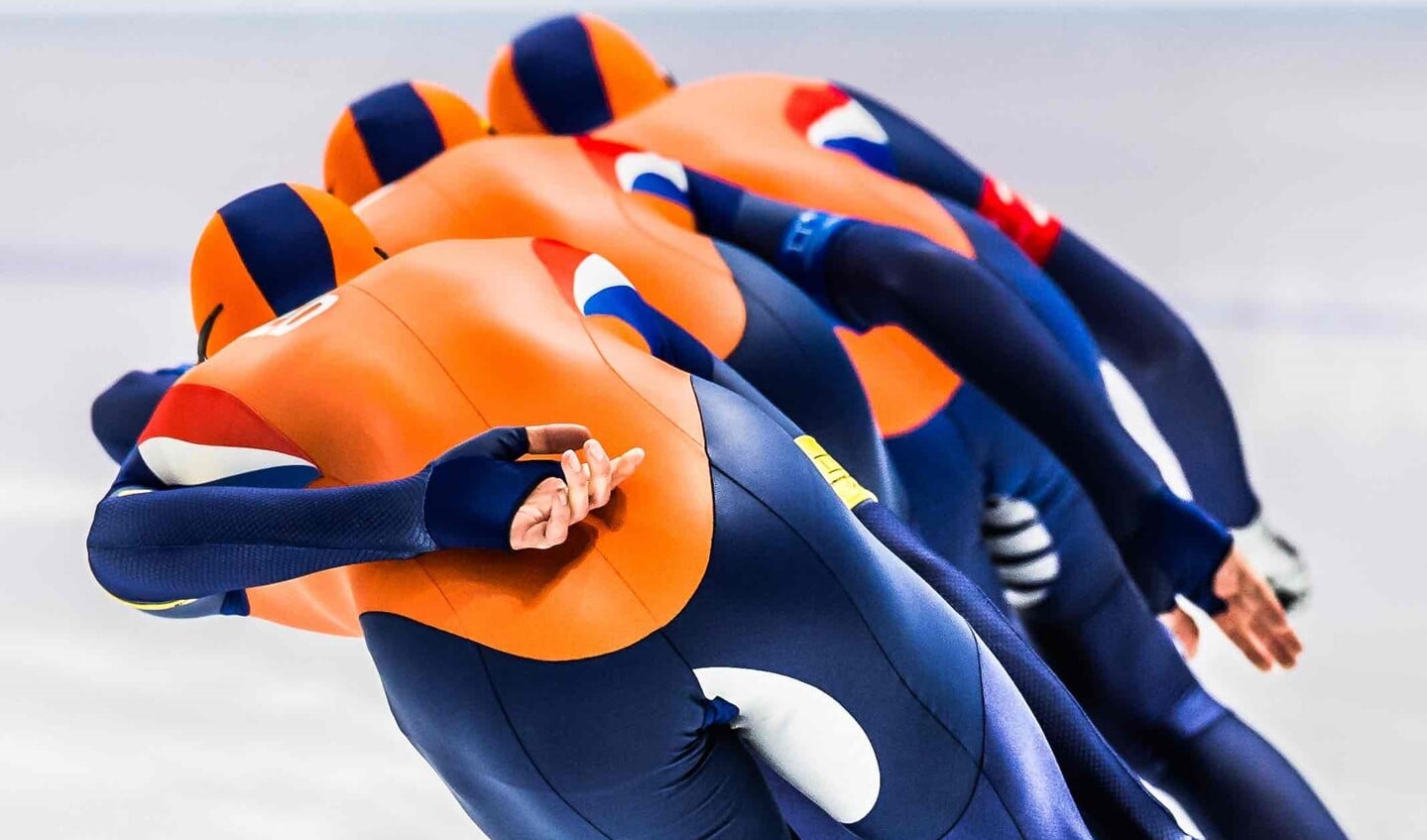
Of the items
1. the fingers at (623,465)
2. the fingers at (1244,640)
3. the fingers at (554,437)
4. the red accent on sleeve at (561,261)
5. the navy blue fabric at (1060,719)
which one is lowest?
the fingers at (1244,640)

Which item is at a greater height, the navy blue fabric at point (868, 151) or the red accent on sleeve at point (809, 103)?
the red accent on sleeve at point (809, 103)

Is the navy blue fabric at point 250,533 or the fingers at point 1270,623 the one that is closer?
the navy blue fabric at point 250,533

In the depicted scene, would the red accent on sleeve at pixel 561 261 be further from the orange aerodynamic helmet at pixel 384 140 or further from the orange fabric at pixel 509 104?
the orange fabric at pixel 509 104

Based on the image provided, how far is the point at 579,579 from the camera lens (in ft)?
4.39

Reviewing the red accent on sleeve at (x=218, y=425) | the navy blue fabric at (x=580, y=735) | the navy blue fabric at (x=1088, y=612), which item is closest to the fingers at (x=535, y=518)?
the navy blue fabric at (x=580, y=735)

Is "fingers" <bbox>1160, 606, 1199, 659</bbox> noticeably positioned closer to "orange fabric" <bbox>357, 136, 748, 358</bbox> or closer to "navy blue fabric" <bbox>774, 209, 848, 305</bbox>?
"navy blue fabric" <bbox>774, 209, 848, 305</bbox>

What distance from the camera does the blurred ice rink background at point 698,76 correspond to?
90.9 inches

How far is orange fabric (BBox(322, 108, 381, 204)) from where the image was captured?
7.14ft

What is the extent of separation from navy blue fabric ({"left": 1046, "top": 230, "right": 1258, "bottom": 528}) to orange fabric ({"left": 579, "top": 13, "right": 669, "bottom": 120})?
0.64 m

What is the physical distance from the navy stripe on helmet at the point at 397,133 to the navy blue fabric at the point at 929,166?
0.61 m

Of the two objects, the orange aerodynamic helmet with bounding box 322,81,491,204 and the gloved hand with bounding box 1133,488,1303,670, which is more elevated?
the orange aerodynamic helmet with bounding box 322,81,491,204

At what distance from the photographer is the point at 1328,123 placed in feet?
14.2

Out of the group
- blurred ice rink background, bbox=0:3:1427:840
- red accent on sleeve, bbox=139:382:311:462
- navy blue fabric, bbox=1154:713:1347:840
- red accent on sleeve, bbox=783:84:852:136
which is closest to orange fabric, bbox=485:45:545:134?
red accent on sleeve, bbox=783:84:852:136

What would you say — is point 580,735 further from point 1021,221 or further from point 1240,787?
point 1021,221
